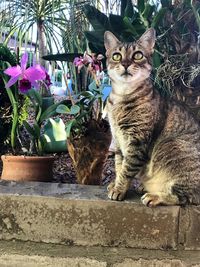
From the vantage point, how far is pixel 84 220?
1.77m

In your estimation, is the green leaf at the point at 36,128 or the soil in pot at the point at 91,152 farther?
the green leaf at the point at 36,128

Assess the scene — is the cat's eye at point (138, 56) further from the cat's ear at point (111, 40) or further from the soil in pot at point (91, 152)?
the soil in pot at point (91, 152)

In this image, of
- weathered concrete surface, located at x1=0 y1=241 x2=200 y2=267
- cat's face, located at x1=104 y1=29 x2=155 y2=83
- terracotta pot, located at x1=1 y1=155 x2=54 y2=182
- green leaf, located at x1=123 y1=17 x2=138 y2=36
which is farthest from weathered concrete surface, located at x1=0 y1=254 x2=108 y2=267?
green leaf, located at x1=123 y1=17 x2=138 y2=36

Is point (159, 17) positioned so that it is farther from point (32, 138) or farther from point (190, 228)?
point (190, 228)

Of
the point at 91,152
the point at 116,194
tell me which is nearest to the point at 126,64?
the point at 116,194

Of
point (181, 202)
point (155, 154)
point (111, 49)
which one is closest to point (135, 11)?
point (111, 49)

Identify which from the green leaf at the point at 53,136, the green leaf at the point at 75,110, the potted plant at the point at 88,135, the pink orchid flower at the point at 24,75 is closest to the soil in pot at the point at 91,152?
the potted plant at the point at 88,135

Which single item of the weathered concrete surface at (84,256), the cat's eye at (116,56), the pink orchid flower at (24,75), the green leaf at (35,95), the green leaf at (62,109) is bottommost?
the weathered concrete surface at (84,256)

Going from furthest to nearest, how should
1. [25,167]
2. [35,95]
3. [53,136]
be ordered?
1. [53,136]
2. [35,95]
3. [25,167]

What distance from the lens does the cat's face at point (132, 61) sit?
1.76 m

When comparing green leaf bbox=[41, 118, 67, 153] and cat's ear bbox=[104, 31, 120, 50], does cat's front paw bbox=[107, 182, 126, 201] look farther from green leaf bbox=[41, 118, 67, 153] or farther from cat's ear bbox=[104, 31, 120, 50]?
green leaf bbox=[41, 118, 67, 153]

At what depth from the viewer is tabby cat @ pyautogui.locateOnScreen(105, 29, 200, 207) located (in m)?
1.72

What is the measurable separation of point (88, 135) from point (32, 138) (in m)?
0.33

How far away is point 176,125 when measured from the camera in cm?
182
